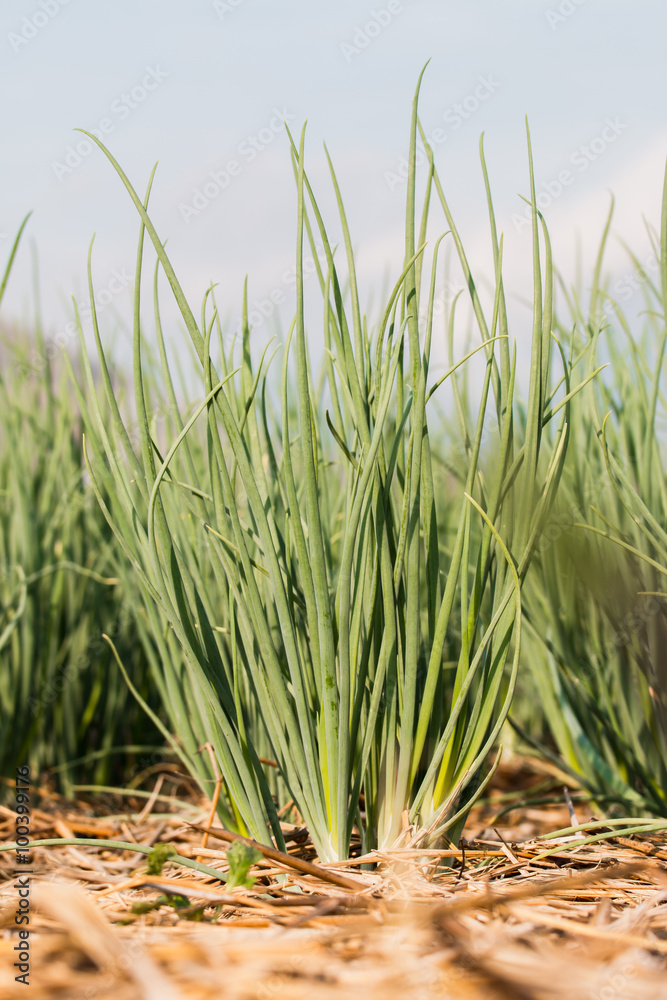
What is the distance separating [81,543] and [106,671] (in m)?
0.29

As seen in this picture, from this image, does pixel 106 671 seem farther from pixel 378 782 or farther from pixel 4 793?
pixel 378 782

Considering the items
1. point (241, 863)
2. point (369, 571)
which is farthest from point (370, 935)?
point (369, 571)

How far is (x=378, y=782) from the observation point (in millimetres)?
736

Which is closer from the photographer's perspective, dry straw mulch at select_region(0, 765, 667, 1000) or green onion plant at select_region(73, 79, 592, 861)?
dry straw mulch at select_region(0, 765, 667, 1000)

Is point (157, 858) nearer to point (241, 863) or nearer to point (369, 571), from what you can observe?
point (241, 863)

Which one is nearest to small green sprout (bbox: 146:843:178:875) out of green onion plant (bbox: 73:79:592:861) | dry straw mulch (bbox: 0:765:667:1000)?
dry straw mulch (bbox: 0:765:667:1000)

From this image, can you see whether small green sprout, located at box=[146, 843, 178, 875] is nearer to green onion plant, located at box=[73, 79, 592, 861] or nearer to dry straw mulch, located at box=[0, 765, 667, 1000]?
dry straw mulch, located at box=[0, 765, 667, 1000]

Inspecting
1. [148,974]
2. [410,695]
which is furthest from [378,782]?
[148,974]

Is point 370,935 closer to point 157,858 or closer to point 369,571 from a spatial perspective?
point 157,858

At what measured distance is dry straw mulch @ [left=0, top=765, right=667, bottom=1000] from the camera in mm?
434

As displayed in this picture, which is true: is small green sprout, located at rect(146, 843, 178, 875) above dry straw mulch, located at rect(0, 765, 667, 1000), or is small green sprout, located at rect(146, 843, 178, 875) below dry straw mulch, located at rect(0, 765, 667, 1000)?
above

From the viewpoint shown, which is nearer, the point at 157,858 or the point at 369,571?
the point at 157,858

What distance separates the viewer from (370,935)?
1.66 feet

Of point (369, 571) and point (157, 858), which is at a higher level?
point (369, 571)
